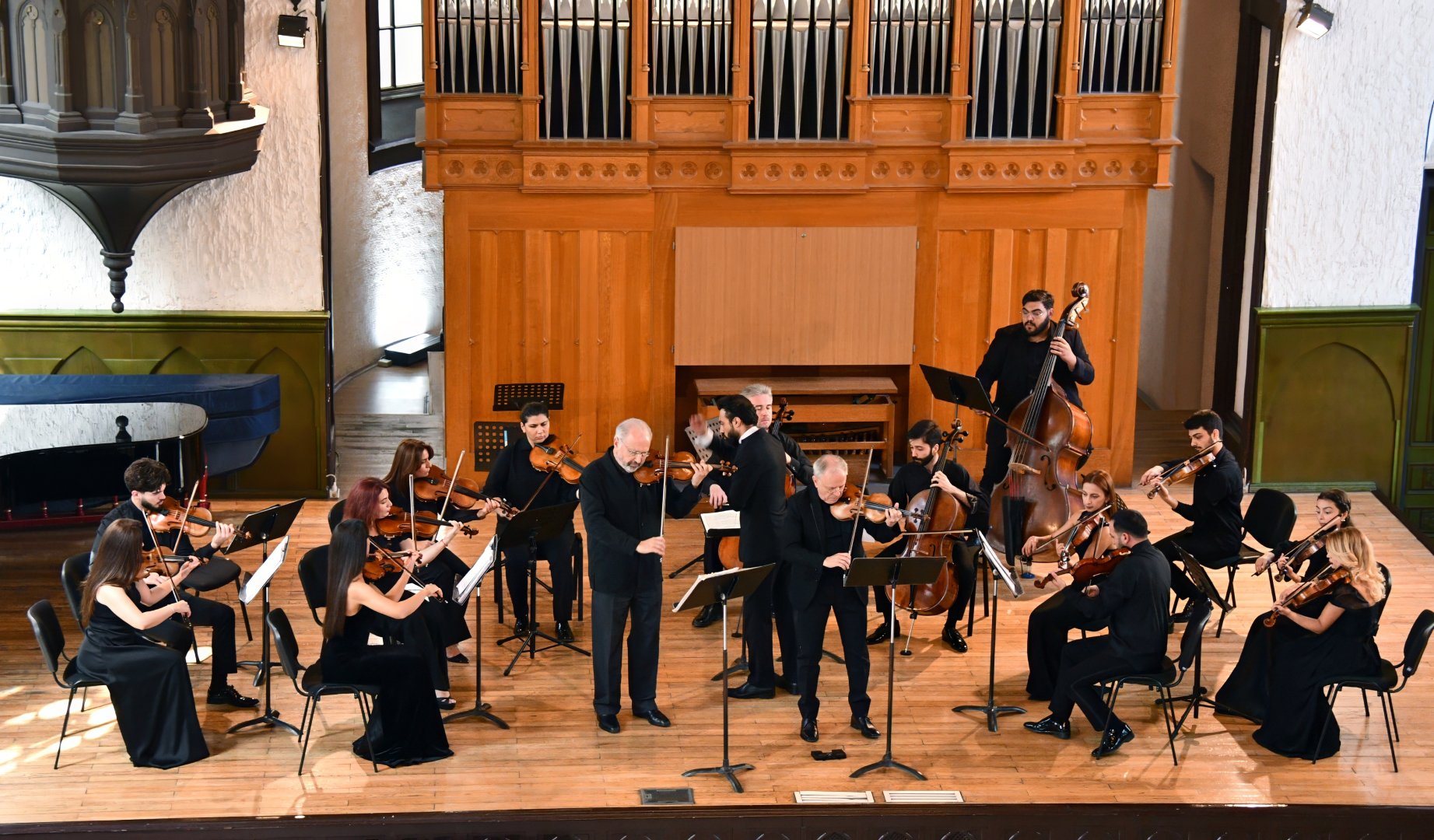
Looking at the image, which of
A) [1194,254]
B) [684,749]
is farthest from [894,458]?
[684,749]

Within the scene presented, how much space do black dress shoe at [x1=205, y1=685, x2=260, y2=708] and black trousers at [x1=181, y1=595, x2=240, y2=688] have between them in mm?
26

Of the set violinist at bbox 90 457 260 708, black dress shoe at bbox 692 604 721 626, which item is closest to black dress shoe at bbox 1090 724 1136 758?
black dress shoe at bbox 692 604 721 626

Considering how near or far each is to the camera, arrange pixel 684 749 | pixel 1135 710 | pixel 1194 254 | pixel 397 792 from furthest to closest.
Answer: pixel 1194 254, pixel 1135 710, pixel 684 749, pixel 397 792

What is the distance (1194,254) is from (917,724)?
6836 mm

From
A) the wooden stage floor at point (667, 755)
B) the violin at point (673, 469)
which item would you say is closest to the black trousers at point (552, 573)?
the wooden stage floor at point (667, 755)

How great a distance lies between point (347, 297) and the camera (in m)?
14.1

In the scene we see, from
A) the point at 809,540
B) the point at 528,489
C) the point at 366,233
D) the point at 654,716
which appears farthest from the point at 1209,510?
the point at 366,233

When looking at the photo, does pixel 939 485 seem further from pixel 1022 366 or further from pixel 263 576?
pixel 263 576

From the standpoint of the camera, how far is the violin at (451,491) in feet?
26.5

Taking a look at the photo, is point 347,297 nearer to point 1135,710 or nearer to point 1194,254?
point 1194,254

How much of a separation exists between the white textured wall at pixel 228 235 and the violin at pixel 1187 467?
5.82 metres

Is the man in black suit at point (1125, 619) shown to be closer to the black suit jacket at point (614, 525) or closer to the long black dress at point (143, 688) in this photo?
the black suit jacket at point (614, 525)

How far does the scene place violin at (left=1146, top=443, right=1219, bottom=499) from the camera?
8336 mm

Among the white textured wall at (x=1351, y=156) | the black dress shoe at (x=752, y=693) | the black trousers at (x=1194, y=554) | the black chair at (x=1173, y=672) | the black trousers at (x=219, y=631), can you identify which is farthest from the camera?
the white textured wall at (x=1351, y=156)
